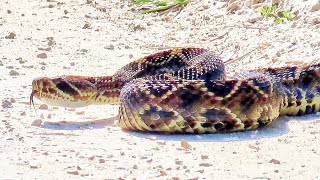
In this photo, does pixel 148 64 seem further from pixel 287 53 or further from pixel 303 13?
pixel 303 13

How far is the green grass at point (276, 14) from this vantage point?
11.3 meters

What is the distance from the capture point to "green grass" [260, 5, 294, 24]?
11.3m

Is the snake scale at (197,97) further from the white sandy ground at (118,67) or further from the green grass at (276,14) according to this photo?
the green grass at (276,14)

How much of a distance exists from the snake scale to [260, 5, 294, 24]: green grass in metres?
2.59

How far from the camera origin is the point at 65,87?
27.8 ft

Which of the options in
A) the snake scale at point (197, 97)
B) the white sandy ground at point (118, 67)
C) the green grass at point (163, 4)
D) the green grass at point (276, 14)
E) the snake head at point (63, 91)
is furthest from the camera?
the green grass at point (163, 4)

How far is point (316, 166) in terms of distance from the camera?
6.71 meters

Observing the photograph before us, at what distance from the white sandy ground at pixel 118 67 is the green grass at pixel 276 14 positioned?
8 centimetres

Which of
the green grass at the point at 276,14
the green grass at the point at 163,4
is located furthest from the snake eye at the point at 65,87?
the green grass at the point at 163,4

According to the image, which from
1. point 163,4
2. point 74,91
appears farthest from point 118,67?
point 163,4

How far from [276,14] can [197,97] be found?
13.6 feet

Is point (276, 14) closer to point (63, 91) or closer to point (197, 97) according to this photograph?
point (63, 91)

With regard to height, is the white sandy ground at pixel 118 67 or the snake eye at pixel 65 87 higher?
the snake eye at pixel 65 87

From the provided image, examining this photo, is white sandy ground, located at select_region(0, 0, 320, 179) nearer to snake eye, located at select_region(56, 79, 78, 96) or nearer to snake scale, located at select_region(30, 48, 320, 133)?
snake scale, located at select_region(30, 48, 320, 133)
